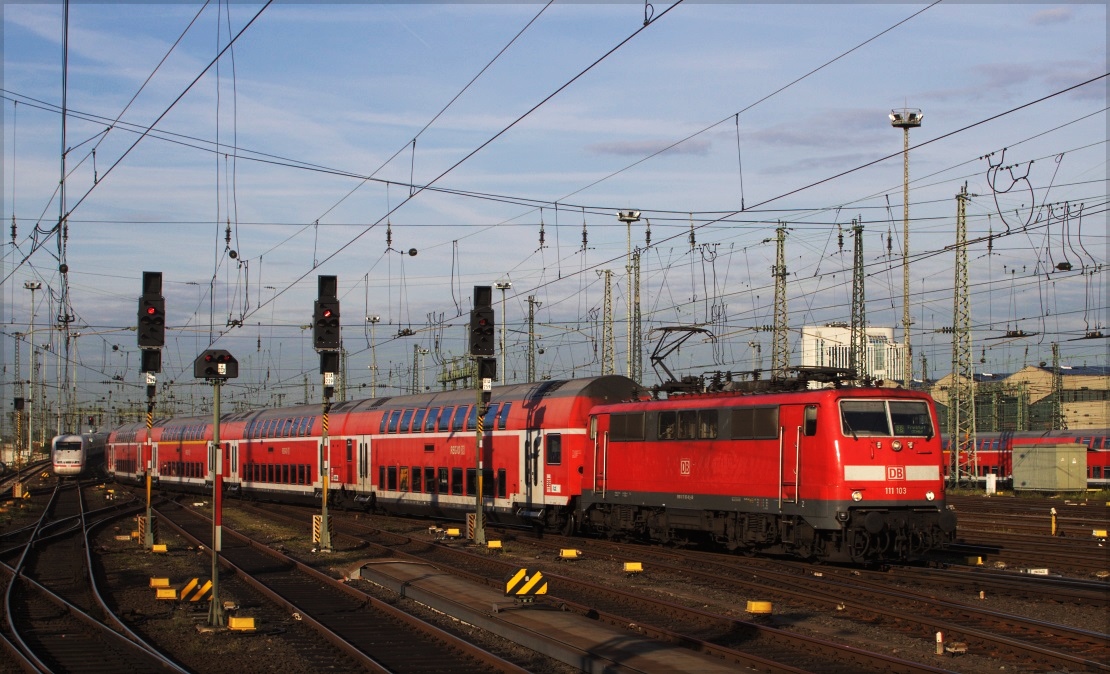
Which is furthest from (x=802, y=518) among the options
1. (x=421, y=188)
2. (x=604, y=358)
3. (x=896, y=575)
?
(x=604, y=358)

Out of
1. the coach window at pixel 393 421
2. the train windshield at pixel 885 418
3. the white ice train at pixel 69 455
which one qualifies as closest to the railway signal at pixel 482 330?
the train windshield at pixel 885 418

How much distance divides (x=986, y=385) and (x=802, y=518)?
8930cm

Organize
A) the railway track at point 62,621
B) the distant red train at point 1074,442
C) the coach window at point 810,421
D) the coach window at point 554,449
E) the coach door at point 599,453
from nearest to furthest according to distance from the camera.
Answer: the railway track at point 62,621 < the coach window at point 810,421 < the coach door at point 599,453 < the coach window at point 554,449 < the distant red train at point 1074,442

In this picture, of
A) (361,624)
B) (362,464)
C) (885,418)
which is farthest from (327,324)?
(362,464)

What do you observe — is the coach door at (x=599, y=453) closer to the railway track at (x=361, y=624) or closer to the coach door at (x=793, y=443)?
the coach door at (x=793, y=443)

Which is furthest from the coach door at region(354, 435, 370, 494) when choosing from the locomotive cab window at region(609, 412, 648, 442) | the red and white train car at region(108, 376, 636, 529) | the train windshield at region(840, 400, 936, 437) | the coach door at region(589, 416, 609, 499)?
the train windshield at region(840, 400, 936, 437)

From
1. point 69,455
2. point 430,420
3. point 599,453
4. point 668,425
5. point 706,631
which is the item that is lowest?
point 69,455

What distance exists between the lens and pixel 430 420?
3634 centimetres

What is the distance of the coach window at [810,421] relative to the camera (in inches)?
842

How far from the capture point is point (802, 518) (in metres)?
21.8

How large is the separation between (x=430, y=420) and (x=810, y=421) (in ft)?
57.1

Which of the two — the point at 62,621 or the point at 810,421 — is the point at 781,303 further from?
the point at 62,621

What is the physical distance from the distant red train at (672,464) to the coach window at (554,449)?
0.23 feet

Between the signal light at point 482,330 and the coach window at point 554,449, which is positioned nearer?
the signal light at point 482,330
